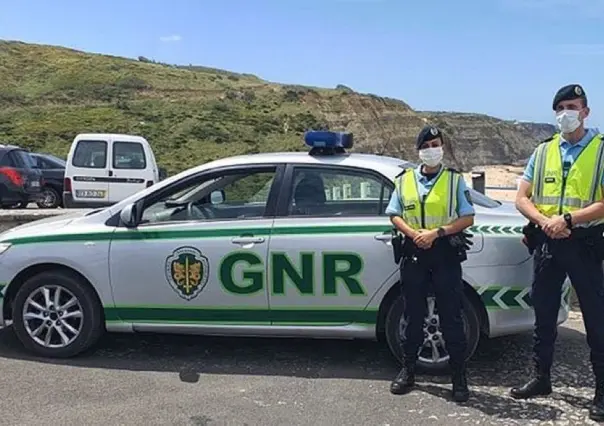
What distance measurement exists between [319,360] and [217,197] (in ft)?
4.82

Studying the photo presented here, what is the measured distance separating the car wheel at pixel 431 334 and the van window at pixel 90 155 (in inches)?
443

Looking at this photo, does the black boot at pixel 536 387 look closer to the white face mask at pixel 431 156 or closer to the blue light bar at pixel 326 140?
the white face mask at pixel 431 156

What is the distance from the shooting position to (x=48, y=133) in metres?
42.3

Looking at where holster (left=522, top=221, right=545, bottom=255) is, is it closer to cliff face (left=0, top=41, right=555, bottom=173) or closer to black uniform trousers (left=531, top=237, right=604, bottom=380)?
black uniform trousers (left=531, top=237, right=604, bottom=380)

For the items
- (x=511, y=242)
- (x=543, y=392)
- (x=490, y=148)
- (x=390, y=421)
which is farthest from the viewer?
(x=490, y=148)

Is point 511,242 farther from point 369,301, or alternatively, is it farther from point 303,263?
point 303,263

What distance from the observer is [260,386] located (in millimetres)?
4949

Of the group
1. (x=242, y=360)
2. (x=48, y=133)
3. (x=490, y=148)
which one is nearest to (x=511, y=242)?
(x=242, y=360)

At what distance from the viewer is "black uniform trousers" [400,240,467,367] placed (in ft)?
15.2

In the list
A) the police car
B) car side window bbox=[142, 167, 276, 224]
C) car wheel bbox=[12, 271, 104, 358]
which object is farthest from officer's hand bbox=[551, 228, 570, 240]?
car wheel bbox=[12, 271, 104, 358]

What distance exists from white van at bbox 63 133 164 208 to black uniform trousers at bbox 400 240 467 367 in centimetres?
1111

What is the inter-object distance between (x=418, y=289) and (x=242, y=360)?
157cm

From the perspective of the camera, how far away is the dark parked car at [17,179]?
14766mm

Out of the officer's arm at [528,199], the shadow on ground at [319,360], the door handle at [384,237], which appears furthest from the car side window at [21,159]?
the officer's arm at [528,199]
